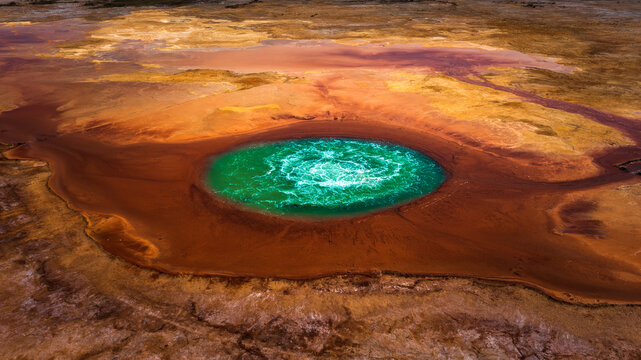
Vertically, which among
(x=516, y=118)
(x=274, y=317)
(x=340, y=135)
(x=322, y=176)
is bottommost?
(x=274, y=317)

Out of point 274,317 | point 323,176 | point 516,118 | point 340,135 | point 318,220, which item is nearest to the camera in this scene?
point 274,317

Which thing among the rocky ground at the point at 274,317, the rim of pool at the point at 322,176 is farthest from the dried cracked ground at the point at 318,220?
the rim of pool at the point at 322,176

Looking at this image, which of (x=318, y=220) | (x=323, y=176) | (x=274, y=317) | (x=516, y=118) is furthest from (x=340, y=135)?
(x=274, y=317)

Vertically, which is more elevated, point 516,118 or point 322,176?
point 516,118

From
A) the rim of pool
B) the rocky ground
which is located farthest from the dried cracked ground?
the rim of pool

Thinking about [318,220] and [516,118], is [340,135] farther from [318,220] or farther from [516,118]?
[516,118]
